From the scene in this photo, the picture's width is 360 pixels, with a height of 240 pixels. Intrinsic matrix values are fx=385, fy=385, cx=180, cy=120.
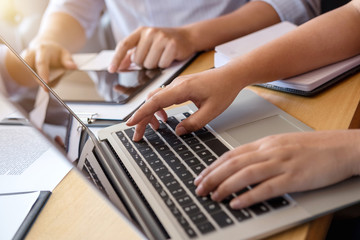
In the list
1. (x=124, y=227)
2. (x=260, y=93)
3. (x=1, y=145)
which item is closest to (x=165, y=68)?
(x=260, y=93)

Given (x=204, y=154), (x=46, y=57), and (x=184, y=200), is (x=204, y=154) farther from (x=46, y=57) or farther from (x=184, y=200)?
(x=46, y=57)

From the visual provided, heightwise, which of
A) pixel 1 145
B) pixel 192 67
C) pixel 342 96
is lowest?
pixel 342 96

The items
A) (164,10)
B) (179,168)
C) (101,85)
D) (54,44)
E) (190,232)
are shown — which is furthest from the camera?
(164,10)

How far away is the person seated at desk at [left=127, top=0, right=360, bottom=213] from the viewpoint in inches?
15.8

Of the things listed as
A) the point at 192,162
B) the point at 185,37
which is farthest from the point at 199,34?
the point at 192,162

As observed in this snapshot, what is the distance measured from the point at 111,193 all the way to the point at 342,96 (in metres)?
0.41

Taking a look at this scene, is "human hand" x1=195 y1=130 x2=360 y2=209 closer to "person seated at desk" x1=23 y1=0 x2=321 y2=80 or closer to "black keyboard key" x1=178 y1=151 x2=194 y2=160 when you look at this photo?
"black keyboard key" x1=178 y1=151 x2=194 y2=160

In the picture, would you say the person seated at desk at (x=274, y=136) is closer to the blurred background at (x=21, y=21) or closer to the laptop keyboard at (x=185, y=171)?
the laptop keyboard at (x=185, y=171)

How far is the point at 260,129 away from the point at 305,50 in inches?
8.1

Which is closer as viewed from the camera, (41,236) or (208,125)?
(41,236)

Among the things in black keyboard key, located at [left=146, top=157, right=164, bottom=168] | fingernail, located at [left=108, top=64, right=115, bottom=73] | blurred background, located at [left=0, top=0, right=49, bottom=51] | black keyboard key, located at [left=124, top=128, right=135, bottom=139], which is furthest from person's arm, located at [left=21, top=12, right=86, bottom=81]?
blurred background, located at [left=0, top=0, right=49, bottom=51]

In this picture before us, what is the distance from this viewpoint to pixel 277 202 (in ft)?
1.29

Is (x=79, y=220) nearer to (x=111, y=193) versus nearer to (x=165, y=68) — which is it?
(x=111, y=193)

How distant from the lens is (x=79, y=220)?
1.53ft
